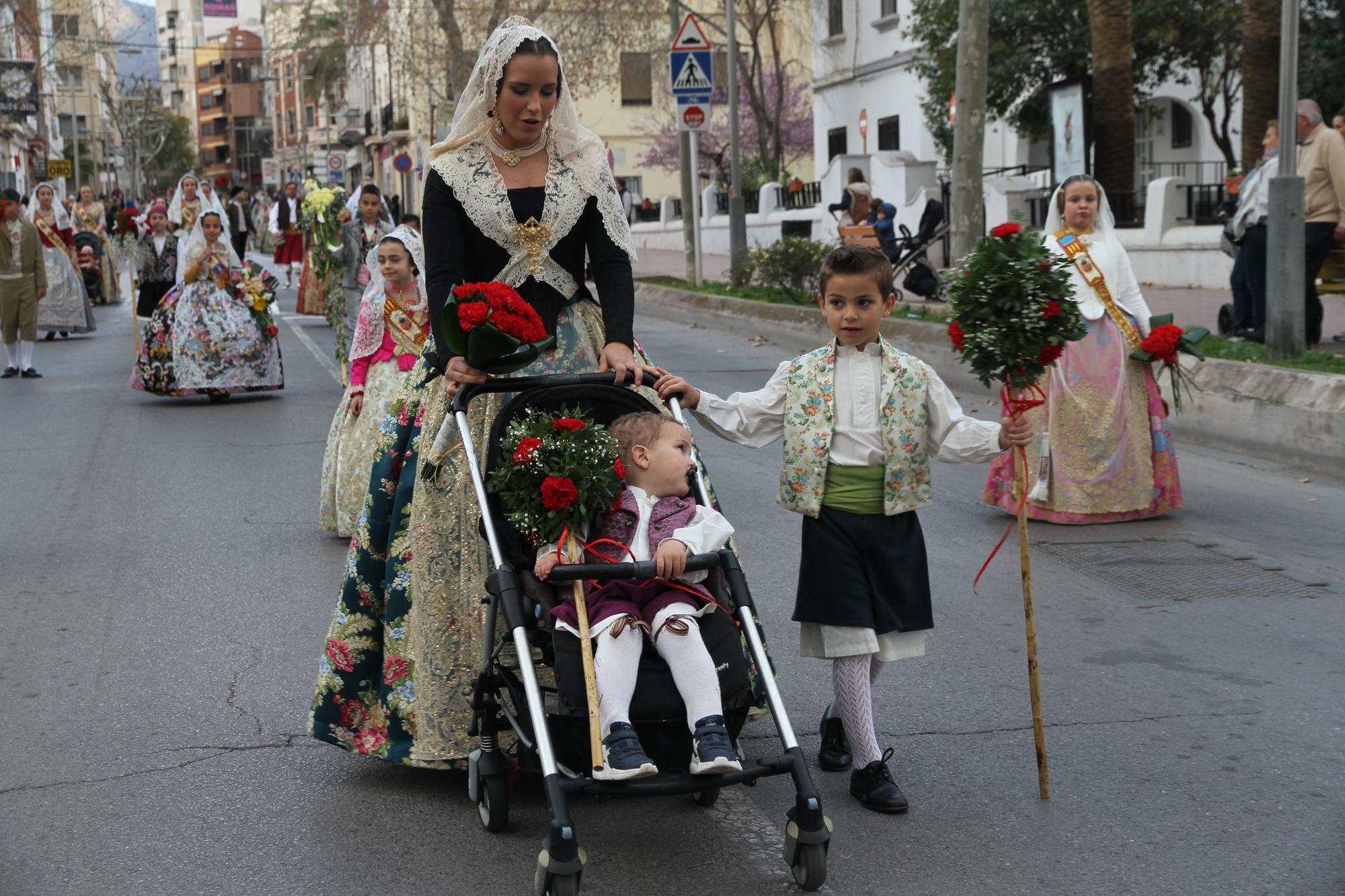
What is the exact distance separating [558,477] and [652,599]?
0.38 m

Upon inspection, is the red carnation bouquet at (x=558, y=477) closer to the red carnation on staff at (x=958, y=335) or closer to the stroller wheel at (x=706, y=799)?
the stroller wheel at (x=706, y=799)

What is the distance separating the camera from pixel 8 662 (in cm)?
592

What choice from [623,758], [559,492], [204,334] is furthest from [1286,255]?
[204,334]

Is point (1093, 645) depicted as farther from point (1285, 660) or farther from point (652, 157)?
point (652, 157)

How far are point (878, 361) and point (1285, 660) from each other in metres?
2.29

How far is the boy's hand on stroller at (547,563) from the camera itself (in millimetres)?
3754

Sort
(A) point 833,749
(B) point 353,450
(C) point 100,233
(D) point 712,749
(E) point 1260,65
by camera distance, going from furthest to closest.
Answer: (C) point 100,233, (E) point 1260,65, (B) point 353,450, (A) point 833,749, (D) point 712,749

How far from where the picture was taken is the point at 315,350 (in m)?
18.5

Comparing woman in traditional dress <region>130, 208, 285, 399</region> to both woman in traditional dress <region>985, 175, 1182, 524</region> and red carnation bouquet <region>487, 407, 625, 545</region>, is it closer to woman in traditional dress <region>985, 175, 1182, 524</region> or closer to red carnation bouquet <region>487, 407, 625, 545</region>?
woman in traditional dress <region>985, 175, 1182, 524</region>

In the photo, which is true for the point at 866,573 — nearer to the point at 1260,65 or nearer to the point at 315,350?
the point at 315,350

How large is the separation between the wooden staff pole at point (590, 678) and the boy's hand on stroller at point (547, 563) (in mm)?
71

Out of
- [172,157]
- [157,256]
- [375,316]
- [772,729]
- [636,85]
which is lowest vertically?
[772,729]

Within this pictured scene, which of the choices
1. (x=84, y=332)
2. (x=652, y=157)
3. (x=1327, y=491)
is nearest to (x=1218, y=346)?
(x=1327, y=491)

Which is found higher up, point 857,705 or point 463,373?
point 463,373
